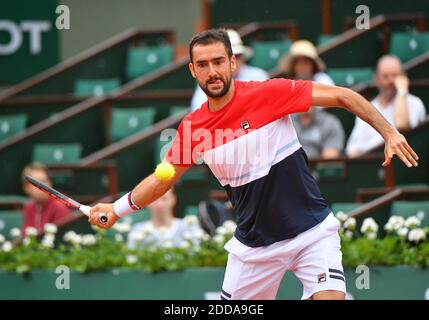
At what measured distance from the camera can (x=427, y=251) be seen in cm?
795

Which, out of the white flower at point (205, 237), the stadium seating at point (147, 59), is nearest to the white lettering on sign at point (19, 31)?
the stadium seating at point (147, 59)

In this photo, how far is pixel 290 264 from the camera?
253 inches

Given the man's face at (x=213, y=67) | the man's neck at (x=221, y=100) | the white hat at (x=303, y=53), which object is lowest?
the man's neck at (x=221, y=100)

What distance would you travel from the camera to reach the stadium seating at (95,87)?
13430 mm

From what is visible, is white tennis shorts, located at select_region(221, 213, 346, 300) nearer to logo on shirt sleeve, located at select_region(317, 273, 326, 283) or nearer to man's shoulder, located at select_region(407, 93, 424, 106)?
logo on shirt sleeve, located at select_region(317, 273, 326, 283)

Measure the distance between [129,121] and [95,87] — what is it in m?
1.86

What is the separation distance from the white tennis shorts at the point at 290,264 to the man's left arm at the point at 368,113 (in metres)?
0.60

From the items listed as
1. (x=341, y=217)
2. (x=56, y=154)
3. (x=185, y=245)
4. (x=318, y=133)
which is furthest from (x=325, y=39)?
(x=185, y=245)

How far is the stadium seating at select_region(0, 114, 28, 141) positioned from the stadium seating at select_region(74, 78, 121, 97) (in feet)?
3.16

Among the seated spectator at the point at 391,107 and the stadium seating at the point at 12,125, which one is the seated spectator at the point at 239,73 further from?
the stadium seating at the point at 12,125

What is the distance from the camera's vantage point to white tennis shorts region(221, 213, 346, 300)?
6273 millimetres

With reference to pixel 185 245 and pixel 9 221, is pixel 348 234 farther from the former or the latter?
pixel 9 221
